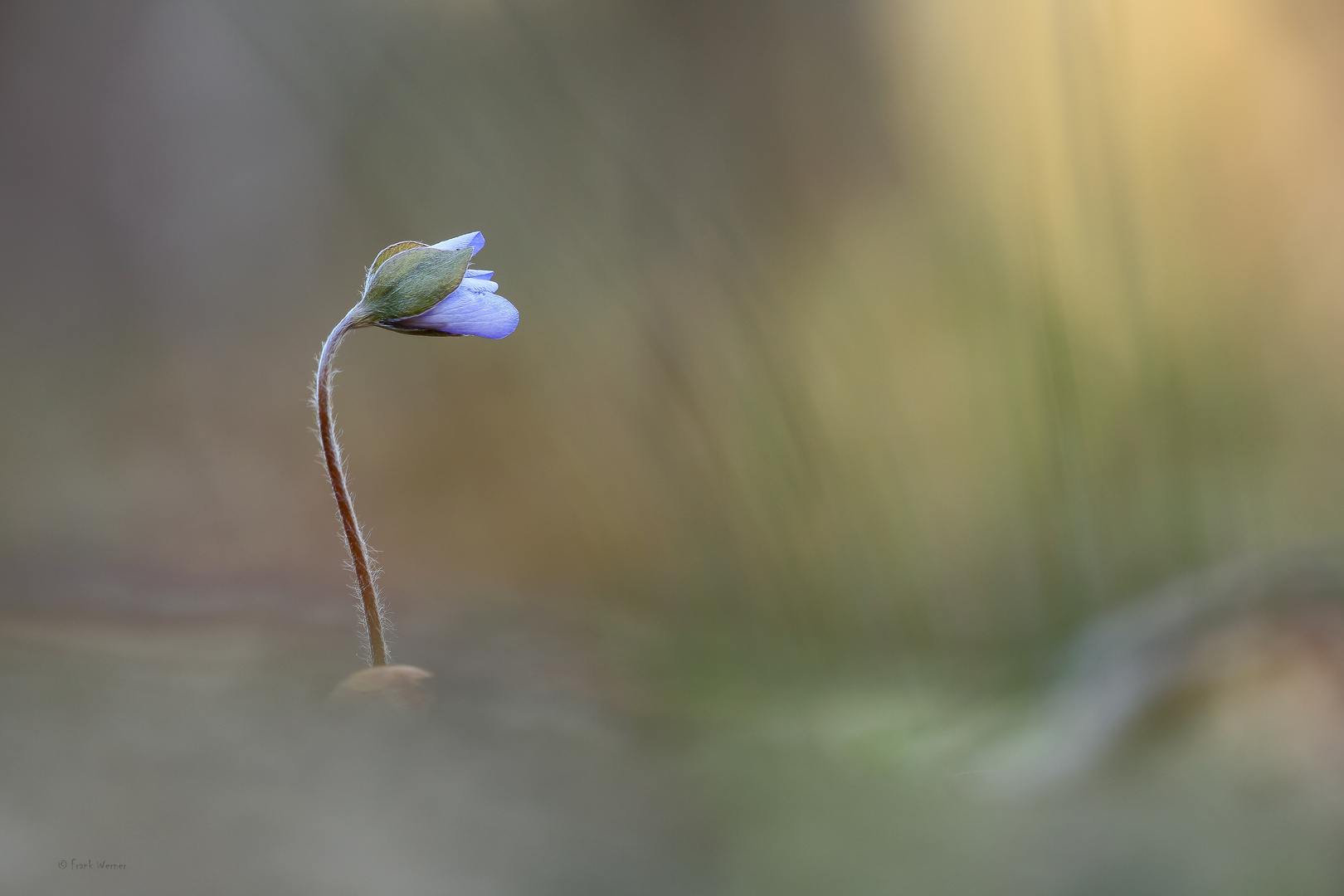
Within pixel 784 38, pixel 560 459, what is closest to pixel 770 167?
pixel 784 38

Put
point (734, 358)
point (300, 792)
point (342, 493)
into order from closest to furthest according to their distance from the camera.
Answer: point (300, 792) < point (342, 493) < point (734, 358)

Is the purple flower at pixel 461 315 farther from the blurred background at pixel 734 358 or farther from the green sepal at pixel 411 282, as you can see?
the blurred background at pixel 734 358

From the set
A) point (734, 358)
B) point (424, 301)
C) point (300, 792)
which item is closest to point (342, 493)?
point (424, 301)

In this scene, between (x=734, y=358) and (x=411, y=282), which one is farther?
(x=734, y=358)

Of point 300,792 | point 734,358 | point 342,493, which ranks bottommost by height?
point 300,792

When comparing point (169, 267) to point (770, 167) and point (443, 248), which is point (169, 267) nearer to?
point (770, 167)

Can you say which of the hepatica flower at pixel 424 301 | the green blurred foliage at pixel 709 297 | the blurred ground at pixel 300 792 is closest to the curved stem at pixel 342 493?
the hepatica flower at pixel 424 301

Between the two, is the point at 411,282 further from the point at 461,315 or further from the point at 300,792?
the point at 300,792
